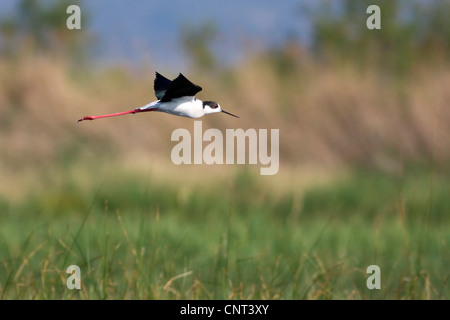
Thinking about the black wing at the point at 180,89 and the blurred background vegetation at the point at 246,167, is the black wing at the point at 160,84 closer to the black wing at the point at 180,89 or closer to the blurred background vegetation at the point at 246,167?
the black wing at the point at 180,89

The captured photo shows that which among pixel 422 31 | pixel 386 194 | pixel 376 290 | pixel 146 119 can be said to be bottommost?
pixel 376 290

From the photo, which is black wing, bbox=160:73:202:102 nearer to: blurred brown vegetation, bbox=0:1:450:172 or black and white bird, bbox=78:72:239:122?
black and white bird, bbox=78:72:239:122

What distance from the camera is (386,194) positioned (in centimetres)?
809

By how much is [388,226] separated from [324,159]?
124 inches

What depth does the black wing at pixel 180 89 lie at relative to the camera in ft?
5.12

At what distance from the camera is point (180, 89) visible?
1.59m

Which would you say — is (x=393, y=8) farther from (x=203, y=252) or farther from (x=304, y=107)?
(x=203, y=252)

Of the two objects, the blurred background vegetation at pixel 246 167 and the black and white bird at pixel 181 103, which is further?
the blurred background vegetation at pixel 246 167

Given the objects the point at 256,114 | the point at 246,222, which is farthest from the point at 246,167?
the point at 256,114

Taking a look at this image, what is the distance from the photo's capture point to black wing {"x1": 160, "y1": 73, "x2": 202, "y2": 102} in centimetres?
156

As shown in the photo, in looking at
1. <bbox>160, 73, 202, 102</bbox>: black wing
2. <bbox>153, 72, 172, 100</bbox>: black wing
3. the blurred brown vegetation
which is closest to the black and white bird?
<bbox>160, 73, 202, 102</bbox>: black wing

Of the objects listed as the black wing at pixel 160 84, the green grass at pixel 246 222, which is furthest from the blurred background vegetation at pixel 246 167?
the black wing at pixel 160 84

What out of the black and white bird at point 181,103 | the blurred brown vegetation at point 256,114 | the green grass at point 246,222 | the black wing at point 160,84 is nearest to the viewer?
the black and white bird at point 181,103
